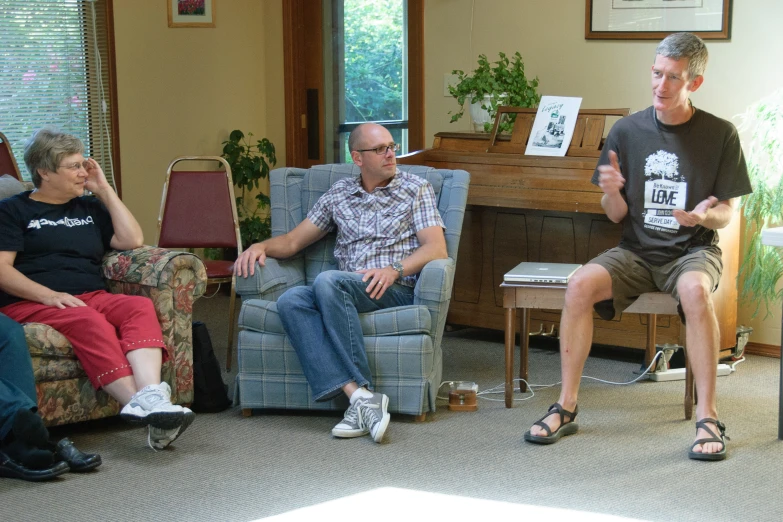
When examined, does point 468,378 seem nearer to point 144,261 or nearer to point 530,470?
point 530,470

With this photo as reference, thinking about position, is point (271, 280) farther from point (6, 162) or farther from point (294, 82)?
point (294, 82)

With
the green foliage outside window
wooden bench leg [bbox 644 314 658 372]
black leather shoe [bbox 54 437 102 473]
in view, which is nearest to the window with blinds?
the green foliage outside window

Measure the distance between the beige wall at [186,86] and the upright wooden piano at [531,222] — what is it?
1744 millimetres

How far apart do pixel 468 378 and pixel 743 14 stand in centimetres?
193

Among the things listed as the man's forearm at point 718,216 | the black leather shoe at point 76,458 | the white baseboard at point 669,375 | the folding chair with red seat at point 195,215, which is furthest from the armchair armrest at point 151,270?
the white baseboard at point 669,375

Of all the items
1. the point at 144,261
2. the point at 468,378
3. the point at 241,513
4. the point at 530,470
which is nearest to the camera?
the point at 241,513

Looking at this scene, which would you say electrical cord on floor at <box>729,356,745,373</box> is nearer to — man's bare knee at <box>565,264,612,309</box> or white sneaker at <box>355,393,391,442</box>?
man's bare knee at <box>565,264,612,309</box>

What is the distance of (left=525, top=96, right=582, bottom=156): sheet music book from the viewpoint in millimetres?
4293

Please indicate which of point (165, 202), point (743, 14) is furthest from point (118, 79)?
point (743, 14)

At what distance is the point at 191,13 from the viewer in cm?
576

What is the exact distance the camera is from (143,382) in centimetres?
328

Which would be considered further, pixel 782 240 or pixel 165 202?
pixel 165 202

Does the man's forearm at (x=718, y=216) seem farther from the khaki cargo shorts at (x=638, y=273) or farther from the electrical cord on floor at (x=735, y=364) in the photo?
the electrical cord on floor at (x=735, y=364)

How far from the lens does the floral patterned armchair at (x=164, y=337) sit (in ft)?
10.8
